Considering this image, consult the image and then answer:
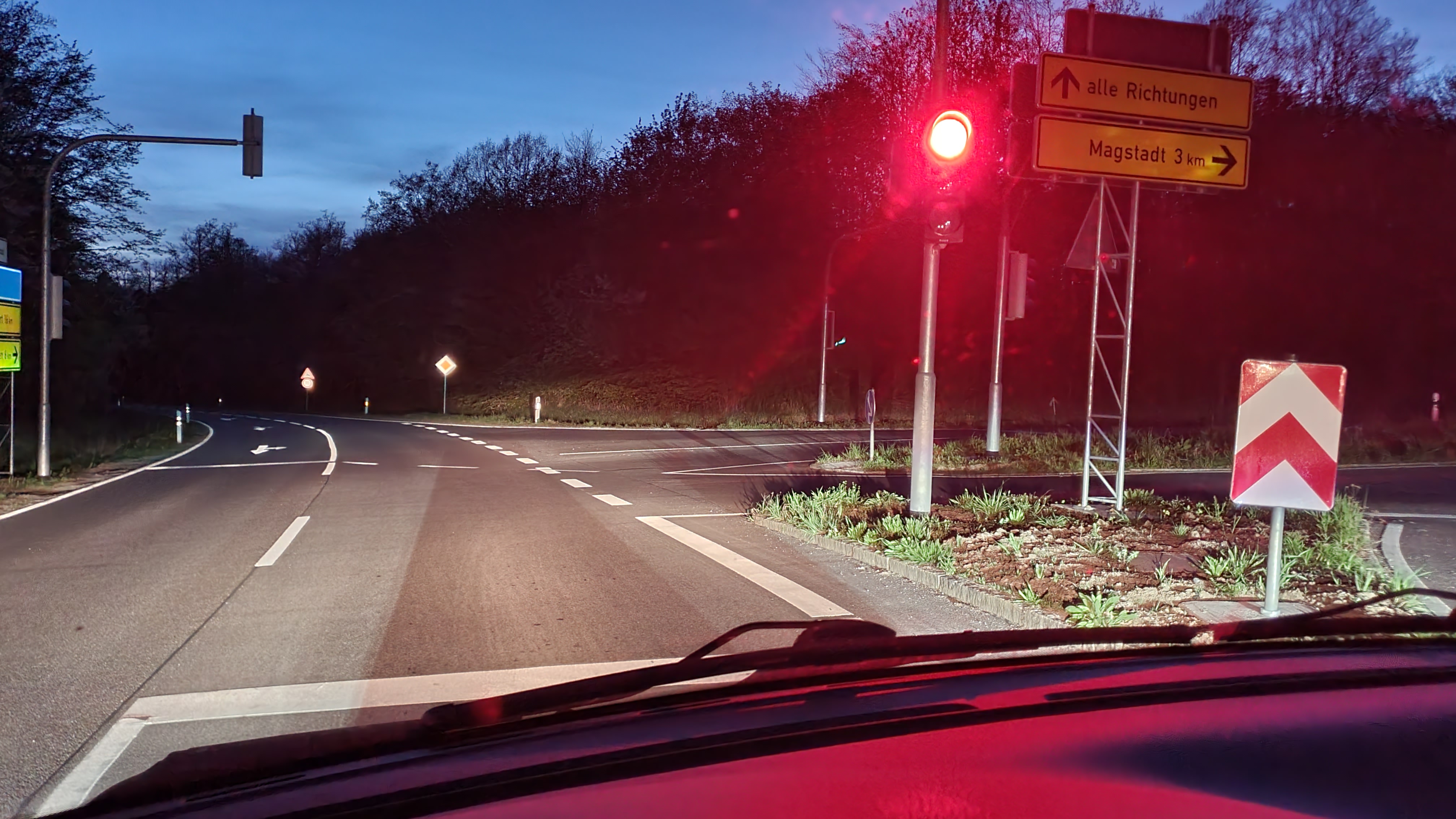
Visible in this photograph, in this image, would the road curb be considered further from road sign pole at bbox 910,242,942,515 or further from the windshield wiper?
the windshield wiper

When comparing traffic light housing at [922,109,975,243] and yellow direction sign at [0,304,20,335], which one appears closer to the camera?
traffic light housing at [922,109,975,243]

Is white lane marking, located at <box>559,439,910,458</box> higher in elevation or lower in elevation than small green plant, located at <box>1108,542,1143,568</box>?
lower

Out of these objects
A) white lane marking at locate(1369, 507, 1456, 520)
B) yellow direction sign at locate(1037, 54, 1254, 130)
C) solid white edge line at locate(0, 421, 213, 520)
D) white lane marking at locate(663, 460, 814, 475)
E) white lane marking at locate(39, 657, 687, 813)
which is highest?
yellow direction sign at locate(1037, 54, 1254, 130)

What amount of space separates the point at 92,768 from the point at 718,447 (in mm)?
19727

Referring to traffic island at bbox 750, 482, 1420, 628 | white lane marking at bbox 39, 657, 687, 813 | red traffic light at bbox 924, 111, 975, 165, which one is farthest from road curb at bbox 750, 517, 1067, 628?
red traffic light at bbox 924, 111, 975, 165

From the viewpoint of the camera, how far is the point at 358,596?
691 centimetres

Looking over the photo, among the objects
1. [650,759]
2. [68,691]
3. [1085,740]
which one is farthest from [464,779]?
[68,691]

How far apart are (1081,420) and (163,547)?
29.3 m

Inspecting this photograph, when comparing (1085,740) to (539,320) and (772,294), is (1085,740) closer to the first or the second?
(772,294)

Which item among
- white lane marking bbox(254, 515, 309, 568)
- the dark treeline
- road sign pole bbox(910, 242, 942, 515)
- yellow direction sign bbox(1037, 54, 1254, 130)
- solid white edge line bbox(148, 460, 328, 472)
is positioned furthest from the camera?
the dark treeline

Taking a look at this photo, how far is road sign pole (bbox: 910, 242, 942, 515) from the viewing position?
964 centimetres

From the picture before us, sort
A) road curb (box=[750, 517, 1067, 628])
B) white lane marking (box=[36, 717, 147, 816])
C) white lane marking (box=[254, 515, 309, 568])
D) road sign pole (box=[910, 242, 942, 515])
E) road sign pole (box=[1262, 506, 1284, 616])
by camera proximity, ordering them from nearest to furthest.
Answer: white lane marking (box=[36, 717, 147, 816]) < road sign pole (box=[1262, 506, 1284, 616]) < road curb (box=[750, 517, 1067, 628]) < white lane marking (box=[254, 515, 309, 568]) < road sign pole (box=[910, 242, 942, 515])

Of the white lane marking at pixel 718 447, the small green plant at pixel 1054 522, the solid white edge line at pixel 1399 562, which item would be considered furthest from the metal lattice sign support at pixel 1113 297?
the white lane marking at pixel 718 447

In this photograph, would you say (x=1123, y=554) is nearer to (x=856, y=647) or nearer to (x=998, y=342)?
(x=856, y=647)
